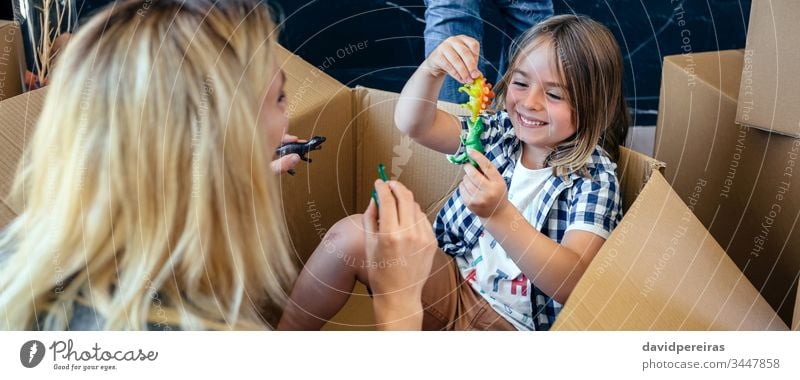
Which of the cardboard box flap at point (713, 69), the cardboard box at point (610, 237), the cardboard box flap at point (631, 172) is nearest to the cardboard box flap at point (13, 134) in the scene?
the cardboard box at point (610, 237)

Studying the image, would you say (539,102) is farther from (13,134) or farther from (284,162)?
(13,134)

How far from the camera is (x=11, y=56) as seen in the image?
922 mm

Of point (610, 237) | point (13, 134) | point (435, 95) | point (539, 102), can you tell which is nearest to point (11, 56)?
point (13, 134)

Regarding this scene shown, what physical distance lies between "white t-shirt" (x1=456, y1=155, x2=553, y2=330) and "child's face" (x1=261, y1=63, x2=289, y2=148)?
0.72 ft

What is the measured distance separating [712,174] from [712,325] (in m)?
0.30

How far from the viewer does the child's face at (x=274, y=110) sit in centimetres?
67

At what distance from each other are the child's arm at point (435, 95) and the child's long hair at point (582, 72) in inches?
2.7

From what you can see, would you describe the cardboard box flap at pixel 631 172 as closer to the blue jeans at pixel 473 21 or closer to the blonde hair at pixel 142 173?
the blue jeans at pixel 473 21

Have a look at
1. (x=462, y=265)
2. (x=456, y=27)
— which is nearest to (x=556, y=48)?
(x=456, y=27)

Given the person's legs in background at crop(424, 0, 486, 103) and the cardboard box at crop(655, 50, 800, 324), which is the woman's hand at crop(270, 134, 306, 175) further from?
the cardboard box at crop(655, 50, 800, 324)

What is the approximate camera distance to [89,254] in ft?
1.99

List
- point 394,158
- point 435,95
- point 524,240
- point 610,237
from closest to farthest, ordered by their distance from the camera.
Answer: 1. point 610,237
2. point 524,240
3. point 435,95
4. point 394,158

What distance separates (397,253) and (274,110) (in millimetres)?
158

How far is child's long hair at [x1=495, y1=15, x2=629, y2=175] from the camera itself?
0.72 metres
